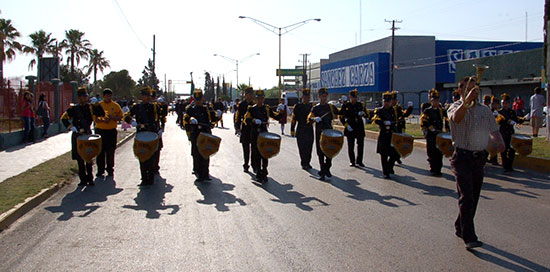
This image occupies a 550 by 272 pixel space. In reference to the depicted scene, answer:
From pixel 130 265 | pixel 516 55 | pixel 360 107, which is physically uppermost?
pixel 516 55

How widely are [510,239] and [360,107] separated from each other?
→ 685 cm

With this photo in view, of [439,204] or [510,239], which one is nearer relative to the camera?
[510,239]

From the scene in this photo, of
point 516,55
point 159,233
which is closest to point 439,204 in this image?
point 159,233

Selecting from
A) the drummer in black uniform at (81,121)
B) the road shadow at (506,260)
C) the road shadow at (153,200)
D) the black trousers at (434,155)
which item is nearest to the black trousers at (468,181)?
the road shadow at (506,260)

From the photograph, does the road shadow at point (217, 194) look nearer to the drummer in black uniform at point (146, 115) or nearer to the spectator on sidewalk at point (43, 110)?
the drummer in black uniform at point (146, 115)

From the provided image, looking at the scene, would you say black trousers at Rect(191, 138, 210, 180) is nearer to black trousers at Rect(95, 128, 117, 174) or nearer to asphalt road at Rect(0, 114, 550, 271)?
asphalt road at Rect(0, 114, 550, 271)

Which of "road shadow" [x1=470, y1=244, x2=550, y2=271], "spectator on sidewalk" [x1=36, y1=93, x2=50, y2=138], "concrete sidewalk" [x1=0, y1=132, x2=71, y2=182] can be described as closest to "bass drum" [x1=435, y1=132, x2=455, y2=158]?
"road shadow" [x1=470, y1=244, x2=550, y2=271]

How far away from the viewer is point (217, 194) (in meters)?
9.70

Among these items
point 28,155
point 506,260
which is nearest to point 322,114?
point 506,260

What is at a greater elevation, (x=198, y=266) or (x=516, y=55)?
(x=516, y=55)

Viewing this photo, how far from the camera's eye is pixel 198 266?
18.2ft

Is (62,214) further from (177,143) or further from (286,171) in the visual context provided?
(177,143)

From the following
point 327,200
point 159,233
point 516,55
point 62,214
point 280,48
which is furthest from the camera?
point 280,48

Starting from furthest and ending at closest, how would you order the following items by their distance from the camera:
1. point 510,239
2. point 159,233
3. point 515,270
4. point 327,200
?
point 327,200
point 159,233
point 510,239
point 515,270
